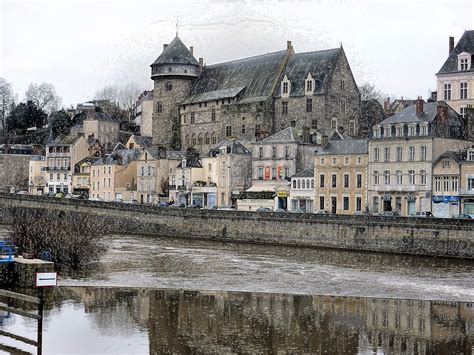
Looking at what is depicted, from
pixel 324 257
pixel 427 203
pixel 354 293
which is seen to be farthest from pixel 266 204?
pixel 354 293

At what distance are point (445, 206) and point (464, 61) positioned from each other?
46.6 feet

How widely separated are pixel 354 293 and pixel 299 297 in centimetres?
230

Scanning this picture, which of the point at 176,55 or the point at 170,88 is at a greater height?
the point at 176,55

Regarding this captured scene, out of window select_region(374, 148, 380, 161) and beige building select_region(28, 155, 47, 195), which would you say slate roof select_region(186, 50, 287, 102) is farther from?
window select_region(374, 148, 380, 161)

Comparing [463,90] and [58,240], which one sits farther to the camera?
[463,90]

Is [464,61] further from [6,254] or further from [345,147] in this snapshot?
[6,254]

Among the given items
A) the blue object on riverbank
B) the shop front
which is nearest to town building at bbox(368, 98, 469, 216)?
the shop front

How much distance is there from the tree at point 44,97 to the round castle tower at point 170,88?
137 feet

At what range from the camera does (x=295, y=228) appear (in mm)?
50062

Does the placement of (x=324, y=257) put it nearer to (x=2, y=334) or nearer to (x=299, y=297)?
(x=299, y=297)

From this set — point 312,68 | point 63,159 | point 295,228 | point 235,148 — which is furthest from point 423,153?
point 63,159

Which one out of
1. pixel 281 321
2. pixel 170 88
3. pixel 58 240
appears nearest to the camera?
pixel 281 321

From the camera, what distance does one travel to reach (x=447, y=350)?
20484 millimetres

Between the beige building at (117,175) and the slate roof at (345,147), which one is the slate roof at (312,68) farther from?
the beige building at (117,175)
